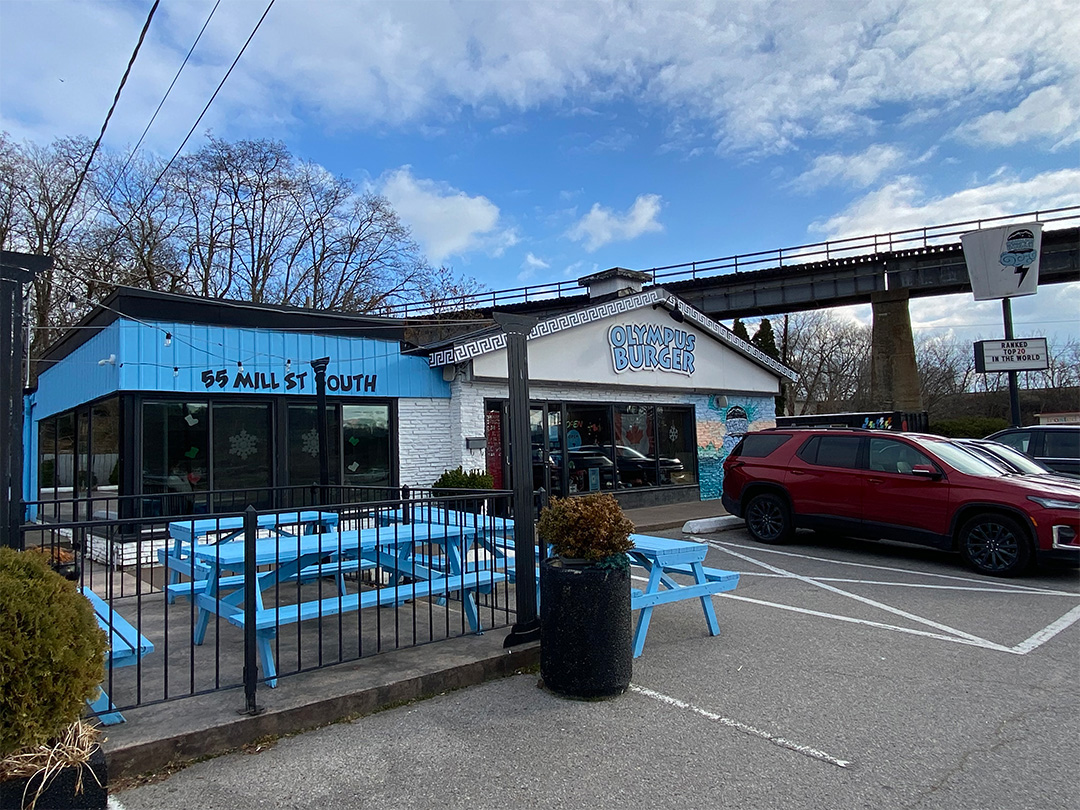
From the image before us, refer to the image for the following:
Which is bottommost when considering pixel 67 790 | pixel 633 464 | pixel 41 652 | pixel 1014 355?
pixel 67 790

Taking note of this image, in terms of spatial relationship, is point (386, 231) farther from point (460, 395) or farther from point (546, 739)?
point (546, 739)

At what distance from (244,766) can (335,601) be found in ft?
4.28

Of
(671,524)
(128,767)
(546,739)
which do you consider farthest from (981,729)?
(671,524)

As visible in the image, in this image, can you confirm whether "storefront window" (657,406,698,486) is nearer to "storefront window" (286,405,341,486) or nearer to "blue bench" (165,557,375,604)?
"storefront window" (286,405,341,486)

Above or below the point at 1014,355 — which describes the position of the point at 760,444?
below

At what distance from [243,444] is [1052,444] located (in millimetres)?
13896

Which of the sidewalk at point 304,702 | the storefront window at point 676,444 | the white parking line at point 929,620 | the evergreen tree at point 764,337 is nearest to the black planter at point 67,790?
the sidewalk at point 304,702

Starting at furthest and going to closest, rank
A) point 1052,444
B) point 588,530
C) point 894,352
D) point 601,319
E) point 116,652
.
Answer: point 894,352 < point 601,319 < point 1052,444 < point 588,530 < point 116,652

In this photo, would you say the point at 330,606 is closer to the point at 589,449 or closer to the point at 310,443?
the point at 310,443

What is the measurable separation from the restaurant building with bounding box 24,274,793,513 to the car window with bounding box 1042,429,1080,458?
6622 millimetres

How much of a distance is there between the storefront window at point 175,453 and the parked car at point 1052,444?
13.4 meters

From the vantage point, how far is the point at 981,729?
13.2 ft

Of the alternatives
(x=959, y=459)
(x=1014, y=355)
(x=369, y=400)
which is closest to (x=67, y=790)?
(x=369, y=400)

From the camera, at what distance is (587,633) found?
4469 mm
